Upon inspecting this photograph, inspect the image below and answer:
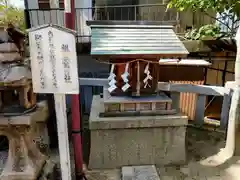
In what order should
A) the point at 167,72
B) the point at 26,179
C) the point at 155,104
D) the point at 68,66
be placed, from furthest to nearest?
the point at 167,72, the point at 155,104, the point at 26,179, the point at 68,66

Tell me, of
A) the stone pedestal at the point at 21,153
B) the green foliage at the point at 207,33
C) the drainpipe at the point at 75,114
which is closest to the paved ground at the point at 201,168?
the drainpipe at the point at 75,114

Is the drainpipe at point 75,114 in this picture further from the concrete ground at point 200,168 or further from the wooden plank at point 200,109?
the wooden plank at point 200,109

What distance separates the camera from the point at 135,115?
3.88 meters

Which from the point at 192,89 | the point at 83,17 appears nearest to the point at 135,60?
the point at 192,89

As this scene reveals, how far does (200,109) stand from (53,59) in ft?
12.9

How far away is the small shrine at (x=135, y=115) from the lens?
371cm

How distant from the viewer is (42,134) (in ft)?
14.2

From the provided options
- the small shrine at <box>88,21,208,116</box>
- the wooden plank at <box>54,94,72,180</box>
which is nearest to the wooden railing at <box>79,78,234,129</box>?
the small shrine at <box>88,21,208,116</box>

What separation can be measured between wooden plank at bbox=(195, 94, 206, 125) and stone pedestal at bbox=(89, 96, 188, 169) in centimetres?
139

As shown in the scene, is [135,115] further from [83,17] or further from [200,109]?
[83,17]

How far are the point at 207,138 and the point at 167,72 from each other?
186cm

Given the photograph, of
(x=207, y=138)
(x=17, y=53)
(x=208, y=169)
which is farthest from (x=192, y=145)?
(x=17, y=53)

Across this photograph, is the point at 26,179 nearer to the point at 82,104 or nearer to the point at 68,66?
the point at 68,66

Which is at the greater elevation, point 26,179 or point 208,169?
point 26,179
